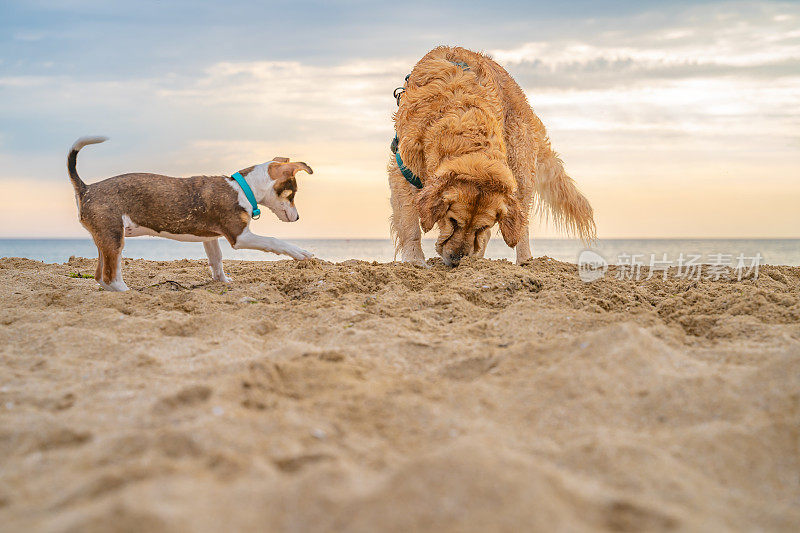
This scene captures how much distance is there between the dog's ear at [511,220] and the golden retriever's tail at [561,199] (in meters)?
2.96

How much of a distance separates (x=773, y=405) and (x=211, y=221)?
4.77 meters

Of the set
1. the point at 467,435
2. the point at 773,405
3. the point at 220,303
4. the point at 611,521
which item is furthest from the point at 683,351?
the point at 220,303

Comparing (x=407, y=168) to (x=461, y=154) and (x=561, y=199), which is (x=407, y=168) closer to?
(x=461, y=154)

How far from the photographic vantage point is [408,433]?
2.21 meters

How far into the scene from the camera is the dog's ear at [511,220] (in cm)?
620

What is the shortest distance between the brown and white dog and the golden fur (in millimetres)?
1409

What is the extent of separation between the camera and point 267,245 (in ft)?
18.0

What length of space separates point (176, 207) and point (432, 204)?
2472 millimetres

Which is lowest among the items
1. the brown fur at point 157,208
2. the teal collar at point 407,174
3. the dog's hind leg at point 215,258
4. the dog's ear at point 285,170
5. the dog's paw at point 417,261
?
the dog's hind leg at point 215,258

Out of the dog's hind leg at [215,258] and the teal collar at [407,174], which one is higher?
the teal collar at [407,174]

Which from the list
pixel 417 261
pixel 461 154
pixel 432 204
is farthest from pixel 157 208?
pixel 417 261

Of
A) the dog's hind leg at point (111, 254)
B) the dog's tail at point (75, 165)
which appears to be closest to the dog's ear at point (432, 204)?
the dog's hind leg at point (111, 254)

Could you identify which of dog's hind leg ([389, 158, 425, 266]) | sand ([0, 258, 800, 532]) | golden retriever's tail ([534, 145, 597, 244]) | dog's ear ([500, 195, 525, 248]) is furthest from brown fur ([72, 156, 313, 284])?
golden retriever's tail ([534, 145, 597, 244])

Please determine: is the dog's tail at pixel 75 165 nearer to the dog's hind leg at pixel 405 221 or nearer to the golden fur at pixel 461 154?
the golden fur at pixel 461 154
